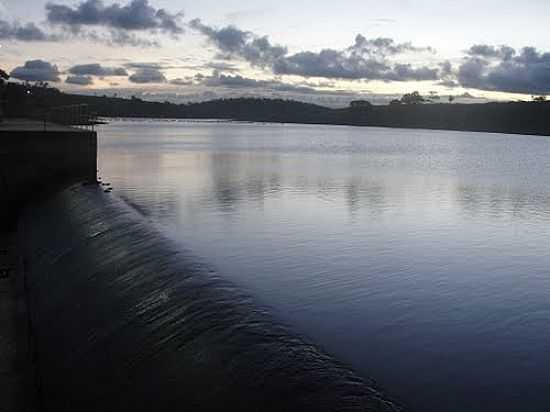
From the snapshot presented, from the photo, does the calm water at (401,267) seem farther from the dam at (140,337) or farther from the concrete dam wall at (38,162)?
the concrete dam wall at (38,162)

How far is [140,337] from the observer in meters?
7.43

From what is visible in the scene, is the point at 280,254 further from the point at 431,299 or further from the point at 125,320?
the point at 125,320

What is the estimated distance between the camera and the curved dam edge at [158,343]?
5723 mm

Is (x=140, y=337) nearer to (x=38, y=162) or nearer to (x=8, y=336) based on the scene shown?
(x=8, y=336)

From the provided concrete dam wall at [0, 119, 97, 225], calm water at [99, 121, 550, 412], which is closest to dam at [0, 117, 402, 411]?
calm water at [99, 121, 550, 412]

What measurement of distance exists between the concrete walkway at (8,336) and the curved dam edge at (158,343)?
442 mm

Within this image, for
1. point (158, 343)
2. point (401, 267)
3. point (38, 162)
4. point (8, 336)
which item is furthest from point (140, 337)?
point (38, 162)

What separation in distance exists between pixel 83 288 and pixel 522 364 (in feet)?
21.9

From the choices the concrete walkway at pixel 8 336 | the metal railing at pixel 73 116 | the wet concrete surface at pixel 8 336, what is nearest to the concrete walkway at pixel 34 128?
the metal railing at pixel 73 116

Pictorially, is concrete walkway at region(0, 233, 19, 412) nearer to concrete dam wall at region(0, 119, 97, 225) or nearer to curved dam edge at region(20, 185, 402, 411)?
curved dam edge at region(20, 185, 402, 411)

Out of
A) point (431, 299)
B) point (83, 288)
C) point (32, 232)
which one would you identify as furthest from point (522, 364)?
point (32, 232)

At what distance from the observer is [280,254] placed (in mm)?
13734

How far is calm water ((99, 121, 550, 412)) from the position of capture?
290 inches

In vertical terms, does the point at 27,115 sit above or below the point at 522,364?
above
